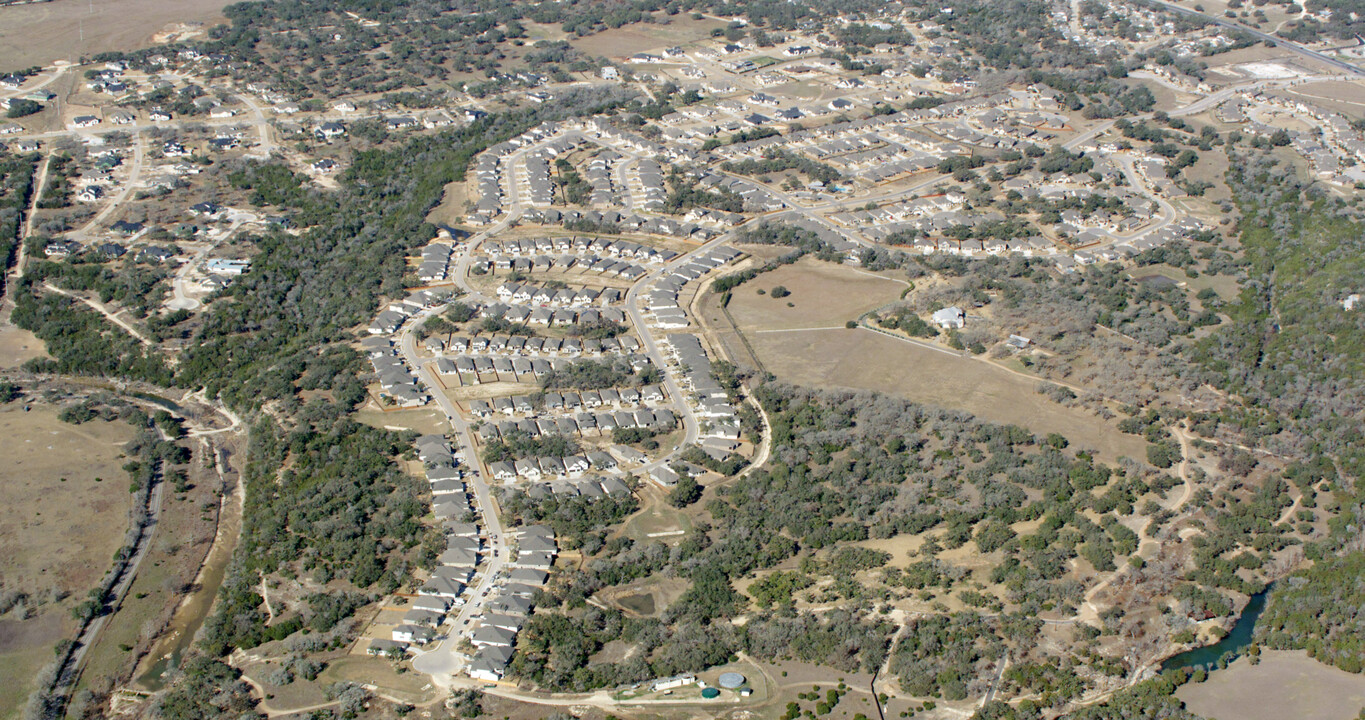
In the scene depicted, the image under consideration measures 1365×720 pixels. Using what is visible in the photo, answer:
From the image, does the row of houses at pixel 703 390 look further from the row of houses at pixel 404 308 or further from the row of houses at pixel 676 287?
the row of houses at pixel 404 308

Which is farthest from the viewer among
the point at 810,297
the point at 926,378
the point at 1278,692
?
the point at 810,297

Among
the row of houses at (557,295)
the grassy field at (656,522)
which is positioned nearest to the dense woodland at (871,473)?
the grassy field at (656,522)

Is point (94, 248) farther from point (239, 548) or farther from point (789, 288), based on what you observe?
point (789, 288)

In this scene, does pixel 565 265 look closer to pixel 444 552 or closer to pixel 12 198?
pixel 444 552

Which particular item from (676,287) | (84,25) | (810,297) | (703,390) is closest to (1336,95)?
(810,297)

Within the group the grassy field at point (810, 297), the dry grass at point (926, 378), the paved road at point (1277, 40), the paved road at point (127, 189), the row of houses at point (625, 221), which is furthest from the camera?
the paved road at point (1277, 40)

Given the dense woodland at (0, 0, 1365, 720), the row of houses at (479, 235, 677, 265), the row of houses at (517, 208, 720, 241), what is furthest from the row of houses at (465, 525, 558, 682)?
the row of houses at (517, 208, 720, 241)
